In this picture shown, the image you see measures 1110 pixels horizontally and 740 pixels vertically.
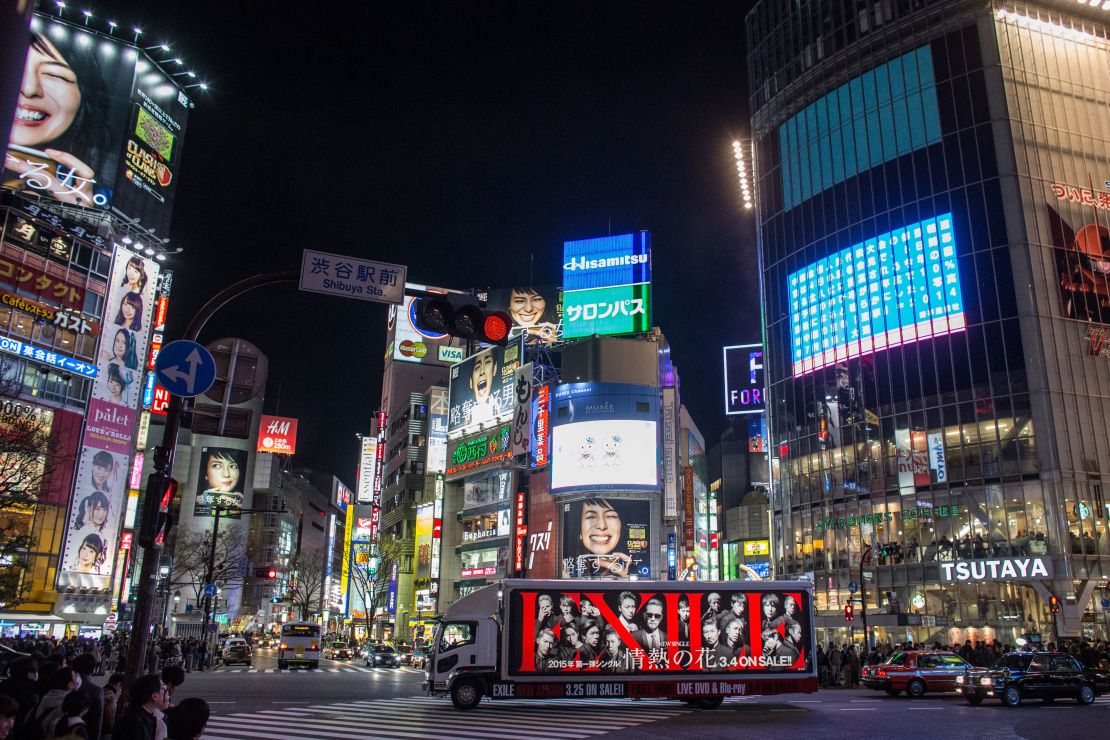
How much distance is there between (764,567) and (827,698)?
6890 centimetres

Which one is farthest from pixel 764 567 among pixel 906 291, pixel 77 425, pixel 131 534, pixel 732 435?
pixel 77 425

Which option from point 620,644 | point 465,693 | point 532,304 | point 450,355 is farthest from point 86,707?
point 450,355

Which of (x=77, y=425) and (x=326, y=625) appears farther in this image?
(x=326, y=625)

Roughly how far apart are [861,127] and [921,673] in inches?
1790

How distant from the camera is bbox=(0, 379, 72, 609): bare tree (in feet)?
94.6

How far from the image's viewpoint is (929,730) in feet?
51.8

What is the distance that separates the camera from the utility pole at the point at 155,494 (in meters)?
10.2

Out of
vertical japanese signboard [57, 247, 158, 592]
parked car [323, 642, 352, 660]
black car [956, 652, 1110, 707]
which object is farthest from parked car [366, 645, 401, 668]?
black car [956, 652, 1110, 707]

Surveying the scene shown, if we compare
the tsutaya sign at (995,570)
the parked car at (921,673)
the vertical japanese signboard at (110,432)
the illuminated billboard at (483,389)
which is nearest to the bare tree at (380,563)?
the illuminated billboard at (483,389)

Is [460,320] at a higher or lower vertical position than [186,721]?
higher

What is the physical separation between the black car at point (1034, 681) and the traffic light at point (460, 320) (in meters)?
19.4

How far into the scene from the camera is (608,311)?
215 ft

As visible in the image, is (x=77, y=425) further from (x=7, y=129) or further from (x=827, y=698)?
(x=7, y=129)

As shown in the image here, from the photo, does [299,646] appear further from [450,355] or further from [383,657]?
[450,355]
